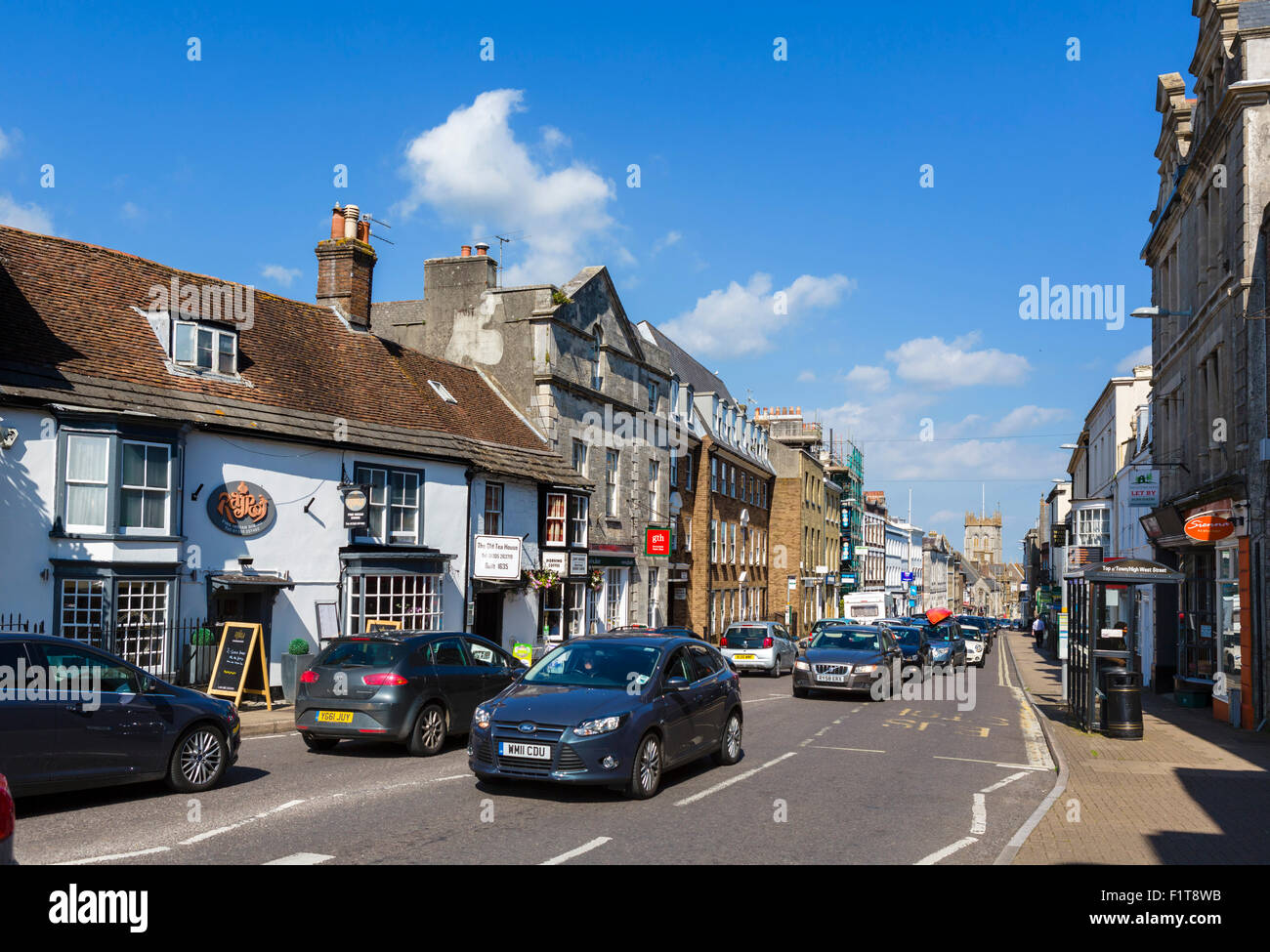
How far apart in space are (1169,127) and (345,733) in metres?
23.8

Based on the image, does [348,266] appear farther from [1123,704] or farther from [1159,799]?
[1159,799]

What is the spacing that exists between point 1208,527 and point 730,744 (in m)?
11.1

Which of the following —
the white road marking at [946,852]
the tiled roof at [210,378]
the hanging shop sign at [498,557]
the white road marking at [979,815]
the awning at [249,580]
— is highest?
the tiled roof at [210,378]

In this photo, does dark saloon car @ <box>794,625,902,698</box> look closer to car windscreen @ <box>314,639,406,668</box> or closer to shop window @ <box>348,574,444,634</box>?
shop window @ <box>348,574,444,634</box>

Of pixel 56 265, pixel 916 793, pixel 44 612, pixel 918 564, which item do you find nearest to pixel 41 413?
pixel 44 612

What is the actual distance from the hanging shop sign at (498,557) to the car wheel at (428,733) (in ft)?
35.0

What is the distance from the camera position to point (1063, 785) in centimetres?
1172

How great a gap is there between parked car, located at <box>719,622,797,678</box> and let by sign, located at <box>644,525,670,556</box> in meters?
4.74

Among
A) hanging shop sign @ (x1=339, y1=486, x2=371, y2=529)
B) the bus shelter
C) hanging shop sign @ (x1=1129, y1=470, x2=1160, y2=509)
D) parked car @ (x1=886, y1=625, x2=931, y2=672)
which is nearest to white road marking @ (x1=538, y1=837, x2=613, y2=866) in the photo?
the bus shelter

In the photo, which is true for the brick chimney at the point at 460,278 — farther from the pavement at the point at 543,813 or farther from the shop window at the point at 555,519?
the pavement at the point at 543,813

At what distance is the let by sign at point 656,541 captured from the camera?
118ft

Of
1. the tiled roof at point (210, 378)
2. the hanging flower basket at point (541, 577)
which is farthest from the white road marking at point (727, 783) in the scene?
the hanging flower basket at point (541, 577)

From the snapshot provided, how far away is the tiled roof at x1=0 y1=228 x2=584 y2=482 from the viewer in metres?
17.2

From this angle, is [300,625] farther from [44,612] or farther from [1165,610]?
[1165,610]
